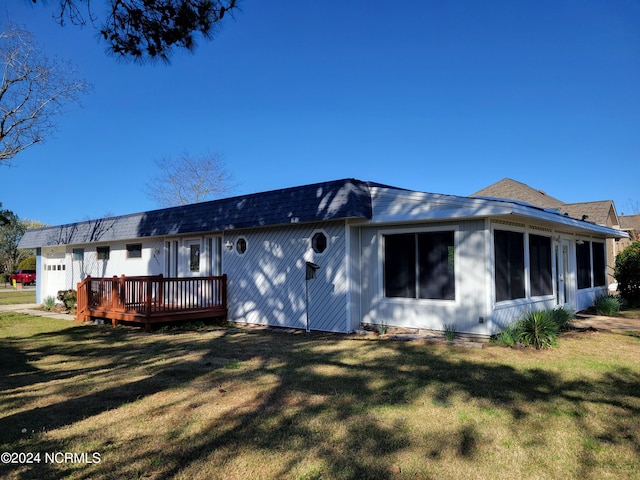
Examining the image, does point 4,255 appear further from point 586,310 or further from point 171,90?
point 586,310

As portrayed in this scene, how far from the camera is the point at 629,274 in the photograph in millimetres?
15602

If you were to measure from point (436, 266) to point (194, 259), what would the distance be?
7694 mm

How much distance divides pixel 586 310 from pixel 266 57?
1423 centimetres

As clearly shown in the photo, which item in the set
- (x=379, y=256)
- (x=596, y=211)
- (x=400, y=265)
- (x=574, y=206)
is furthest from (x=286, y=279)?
(x=574, y=206)

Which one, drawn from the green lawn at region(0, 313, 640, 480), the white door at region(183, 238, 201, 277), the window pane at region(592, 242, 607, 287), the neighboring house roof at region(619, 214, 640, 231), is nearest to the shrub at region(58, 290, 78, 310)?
the white door at region(183, 238, 201, 277)

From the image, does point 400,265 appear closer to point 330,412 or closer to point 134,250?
point 330,412

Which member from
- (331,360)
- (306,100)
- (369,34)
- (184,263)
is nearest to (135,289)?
(184,263)

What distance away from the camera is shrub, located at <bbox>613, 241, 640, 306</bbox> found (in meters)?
15.4

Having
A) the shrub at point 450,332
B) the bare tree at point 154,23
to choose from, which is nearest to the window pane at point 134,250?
the bare tree at point 154,23

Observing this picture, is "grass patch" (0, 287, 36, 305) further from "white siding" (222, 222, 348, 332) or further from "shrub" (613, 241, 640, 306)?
"shrub" (613, 241, 640, 306)

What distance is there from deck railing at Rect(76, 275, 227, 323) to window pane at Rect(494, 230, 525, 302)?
23.4 ft

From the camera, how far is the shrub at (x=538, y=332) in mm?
7473

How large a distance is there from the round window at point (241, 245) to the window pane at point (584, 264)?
10.1m

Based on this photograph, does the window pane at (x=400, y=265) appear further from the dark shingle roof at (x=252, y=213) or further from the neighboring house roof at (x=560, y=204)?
the neighboring house roof at (x=560, y=204)
